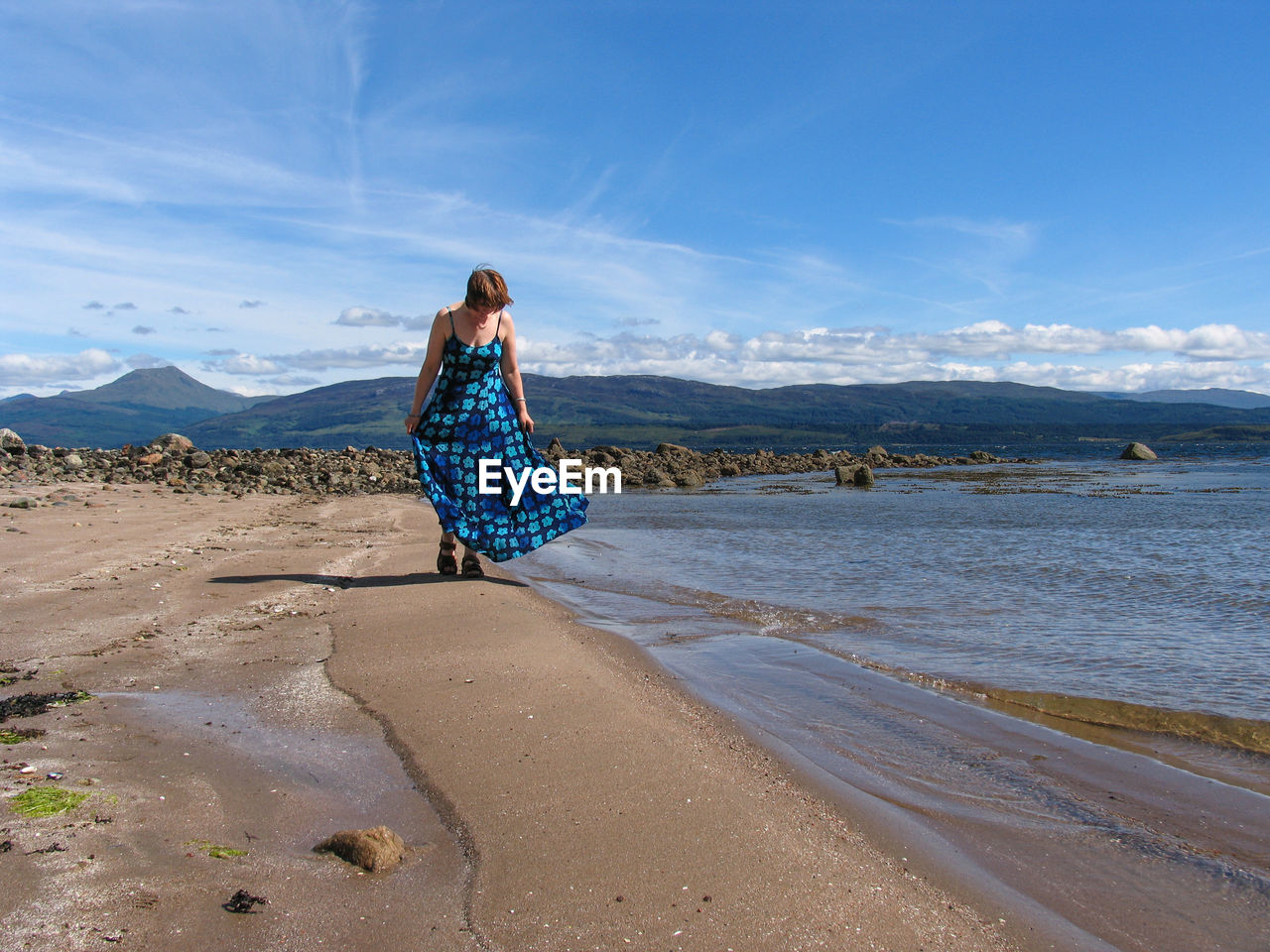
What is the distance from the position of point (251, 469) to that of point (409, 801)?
2147cm

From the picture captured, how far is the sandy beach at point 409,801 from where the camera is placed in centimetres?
246

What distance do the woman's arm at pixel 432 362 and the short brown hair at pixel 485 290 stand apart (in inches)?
14.1

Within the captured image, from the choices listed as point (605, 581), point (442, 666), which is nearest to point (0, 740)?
point (442, 666)

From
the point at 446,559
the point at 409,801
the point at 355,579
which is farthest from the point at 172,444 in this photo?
the point at 409,801

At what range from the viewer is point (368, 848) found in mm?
2758

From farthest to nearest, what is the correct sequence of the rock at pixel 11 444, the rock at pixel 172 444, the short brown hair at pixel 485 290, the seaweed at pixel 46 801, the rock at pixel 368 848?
the rock at pixel 172 444 < the rock at pixel 11 444 < the short brown hair at pixel 485 290 < the seaweed at pixel 46 801 < the rock at pixel 368 848

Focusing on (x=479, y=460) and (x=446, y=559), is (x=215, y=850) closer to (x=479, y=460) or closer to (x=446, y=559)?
(x=479, y=460)

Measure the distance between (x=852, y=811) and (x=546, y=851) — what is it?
1.38m

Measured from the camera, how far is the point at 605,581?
994cm

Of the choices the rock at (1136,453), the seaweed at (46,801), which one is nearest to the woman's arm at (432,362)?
the seaweed at (46,801)

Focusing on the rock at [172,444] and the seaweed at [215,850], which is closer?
the seaweed at [215,850]

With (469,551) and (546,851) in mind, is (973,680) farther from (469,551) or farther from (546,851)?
(469,551)

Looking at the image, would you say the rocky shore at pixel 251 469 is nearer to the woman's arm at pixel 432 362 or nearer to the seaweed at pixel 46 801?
the woman's arm at pixel 432 362
